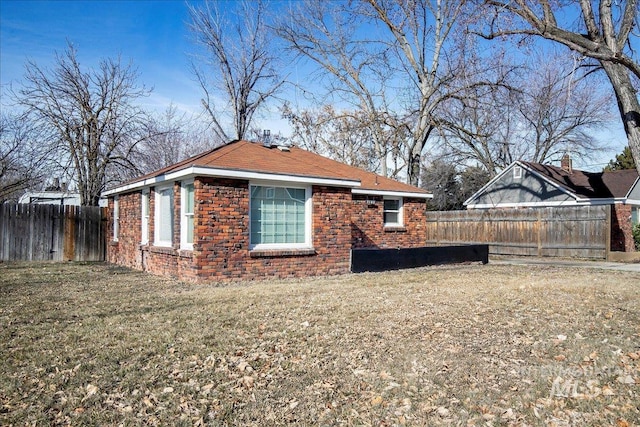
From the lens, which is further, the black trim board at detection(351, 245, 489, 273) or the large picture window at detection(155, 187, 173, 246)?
the black trim board at detection(351, 245, 489, 273)

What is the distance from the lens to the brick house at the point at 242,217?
1030 cm

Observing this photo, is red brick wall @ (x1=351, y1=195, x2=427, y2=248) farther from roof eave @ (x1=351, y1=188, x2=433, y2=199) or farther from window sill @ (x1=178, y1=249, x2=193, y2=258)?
window sill @ (x1=178, y1=249, x2=193, y2=258)

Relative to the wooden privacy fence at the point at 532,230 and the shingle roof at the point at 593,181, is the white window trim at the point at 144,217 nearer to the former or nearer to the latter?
the wooden privacy fence at the point at 532,230

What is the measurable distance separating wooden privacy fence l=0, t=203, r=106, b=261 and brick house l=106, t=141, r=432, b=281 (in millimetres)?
3222

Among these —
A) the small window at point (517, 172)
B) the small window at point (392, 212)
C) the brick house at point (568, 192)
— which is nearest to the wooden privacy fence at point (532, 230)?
the brick house at point (568, 192)

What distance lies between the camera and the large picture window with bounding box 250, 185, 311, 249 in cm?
1117

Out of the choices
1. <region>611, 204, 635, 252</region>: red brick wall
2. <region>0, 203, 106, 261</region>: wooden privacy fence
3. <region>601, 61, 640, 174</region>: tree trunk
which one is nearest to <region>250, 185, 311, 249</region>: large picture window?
<region>601, 61, 640, 174</region>: tree trunk

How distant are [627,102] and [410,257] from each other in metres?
6.39

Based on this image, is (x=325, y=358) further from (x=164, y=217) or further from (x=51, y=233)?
(x=51, y=233)

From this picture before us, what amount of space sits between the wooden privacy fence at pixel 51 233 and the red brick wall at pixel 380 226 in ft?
31.2


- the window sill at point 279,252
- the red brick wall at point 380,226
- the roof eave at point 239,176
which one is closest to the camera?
the roof eave at point 239,176

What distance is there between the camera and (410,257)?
1340 centimetres
